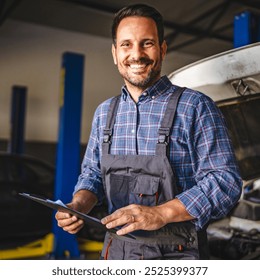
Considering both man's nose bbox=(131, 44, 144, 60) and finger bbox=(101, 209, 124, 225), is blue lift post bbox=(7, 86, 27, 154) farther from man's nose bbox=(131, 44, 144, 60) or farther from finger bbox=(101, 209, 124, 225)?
finger bbox=(101, 209, 124, 225)

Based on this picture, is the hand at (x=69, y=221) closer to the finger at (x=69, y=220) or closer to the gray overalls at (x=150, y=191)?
the finger at (x=69, y=220)

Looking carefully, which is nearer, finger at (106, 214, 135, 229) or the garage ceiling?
finger at (106, 214, 135, 229)

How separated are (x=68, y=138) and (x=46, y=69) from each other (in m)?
1.75

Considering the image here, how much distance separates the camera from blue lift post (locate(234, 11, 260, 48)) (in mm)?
1257

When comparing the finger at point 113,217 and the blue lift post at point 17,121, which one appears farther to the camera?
the blue lift post at point 17,121

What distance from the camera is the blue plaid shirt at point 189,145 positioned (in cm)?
85

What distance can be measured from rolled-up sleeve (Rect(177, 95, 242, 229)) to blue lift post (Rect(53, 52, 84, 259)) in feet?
3.76

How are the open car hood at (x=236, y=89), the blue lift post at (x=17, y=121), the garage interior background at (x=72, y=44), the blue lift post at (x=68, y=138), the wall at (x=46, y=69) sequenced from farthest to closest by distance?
the blue lift post at (x=17, y=121) < the blue lift post at (x=68, y=138) < the wall at (x=46, y=69) < the garage interior background at (x=72, y=44) < the open car hood at (x=236, y=89)

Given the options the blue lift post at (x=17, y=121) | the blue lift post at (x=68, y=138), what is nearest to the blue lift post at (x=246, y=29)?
the blue lift post at (x=68, y=138)

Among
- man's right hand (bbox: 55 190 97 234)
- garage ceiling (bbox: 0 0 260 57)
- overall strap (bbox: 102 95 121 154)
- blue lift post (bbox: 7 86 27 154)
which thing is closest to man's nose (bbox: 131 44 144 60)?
overall strap (bbox: 102 95 121 154)

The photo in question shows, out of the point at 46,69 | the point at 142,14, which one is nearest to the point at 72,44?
the point at 46,69

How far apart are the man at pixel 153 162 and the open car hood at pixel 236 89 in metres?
0.30

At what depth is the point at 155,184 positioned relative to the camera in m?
0.89
